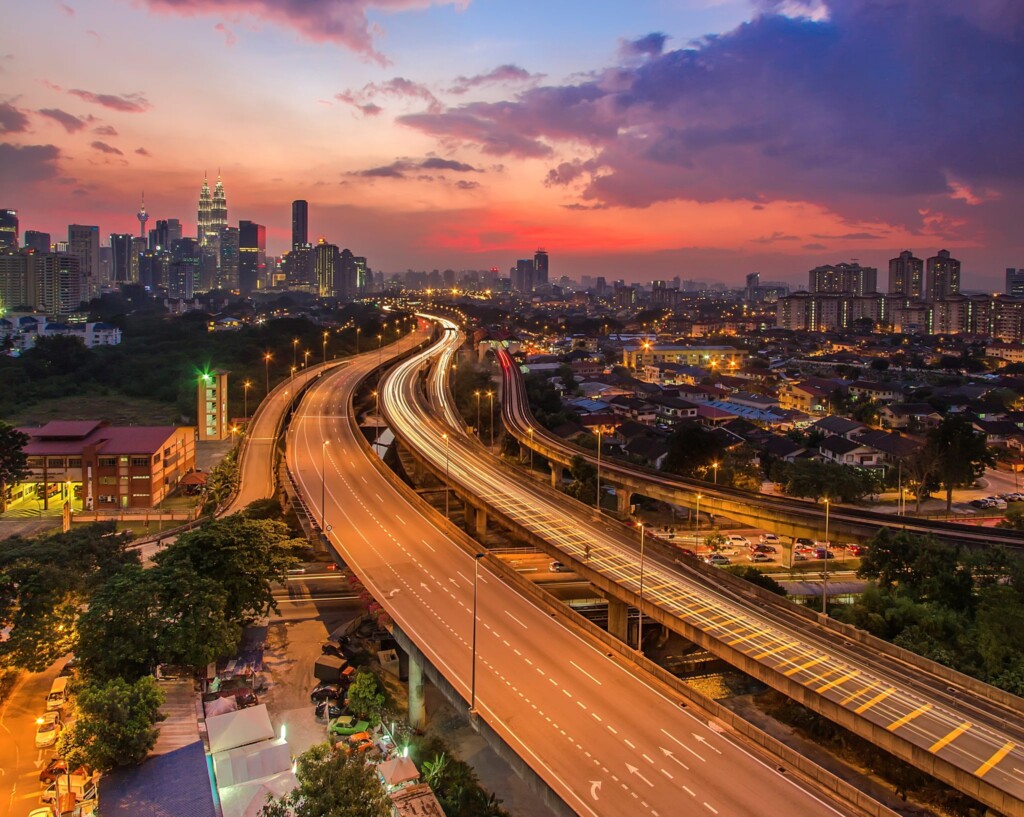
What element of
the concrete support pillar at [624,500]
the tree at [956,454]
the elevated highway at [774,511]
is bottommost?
the concrete support pillar at [624,500]

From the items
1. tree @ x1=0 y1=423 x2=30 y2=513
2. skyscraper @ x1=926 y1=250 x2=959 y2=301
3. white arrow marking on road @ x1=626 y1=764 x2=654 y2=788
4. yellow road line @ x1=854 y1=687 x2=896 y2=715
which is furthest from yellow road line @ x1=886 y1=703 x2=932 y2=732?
skyscraper @ x1=926 y1=250 x2=959 y2=301

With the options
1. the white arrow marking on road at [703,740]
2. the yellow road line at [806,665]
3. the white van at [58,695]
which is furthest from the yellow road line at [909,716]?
the white van at [58,695]

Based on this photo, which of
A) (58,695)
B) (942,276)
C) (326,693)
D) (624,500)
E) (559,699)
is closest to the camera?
(559,699)

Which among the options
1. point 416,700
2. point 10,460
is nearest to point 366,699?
point 416,700

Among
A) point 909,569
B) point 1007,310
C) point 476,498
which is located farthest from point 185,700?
point 1007,310

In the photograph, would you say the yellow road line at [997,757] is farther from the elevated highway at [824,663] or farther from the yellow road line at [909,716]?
the yellow road line at [909,716]

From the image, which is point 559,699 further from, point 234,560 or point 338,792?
point 234,560
